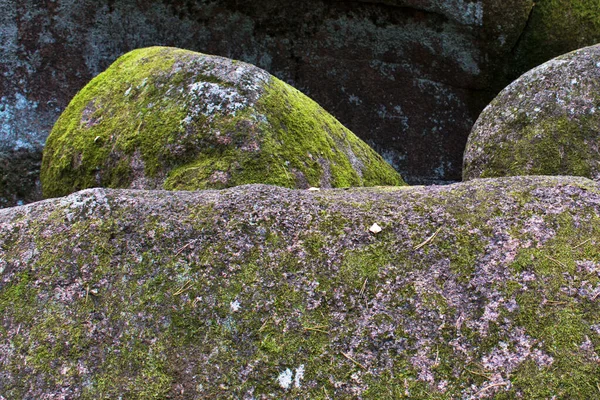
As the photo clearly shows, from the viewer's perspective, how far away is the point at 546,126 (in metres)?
3.98

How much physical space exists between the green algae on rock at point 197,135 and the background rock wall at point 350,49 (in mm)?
2133

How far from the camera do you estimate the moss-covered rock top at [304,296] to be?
168 centimetres

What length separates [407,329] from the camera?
1731mm

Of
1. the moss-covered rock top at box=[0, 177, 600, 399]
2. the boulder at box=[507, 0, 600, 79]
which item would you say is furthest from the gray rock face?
the moss-covered rock top at box=[0, 177, 600, 399]

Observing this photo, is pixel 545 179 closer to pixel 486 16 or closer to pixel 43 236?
pixel 43 236

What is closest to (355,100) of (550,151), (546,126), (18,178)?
(546,126)

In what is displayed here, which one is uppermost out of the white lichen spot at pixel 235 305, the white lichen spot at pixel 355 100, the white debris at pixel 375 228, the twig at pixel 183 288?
the white lichen spot at pixel 355 100

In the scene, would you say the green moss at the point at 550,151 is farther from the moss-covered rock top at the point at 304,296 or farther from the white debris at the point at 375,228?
the white debris at the point at 375,228

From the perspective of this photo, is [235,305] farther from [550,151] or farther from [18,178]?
[18,178]

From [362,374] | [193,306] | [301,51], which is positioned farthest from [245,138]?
[301,51]

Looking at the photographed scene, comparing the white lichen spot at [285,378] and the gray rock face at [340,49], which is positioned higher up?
the gray rock face at [340,49]

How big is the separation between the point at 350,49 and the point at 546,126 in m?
2.95

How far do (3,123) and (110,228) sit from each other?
4509mm

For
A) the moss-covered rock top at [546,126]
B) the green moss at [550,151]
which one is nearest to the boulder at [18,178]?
the moss-covered rock top at [546,126]
